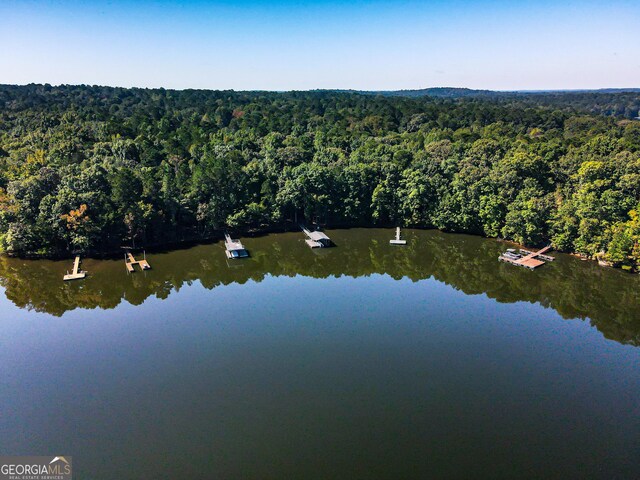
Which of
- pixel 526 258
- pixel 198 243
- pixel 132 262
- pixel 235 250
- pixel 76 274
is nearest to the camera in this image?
pixel 76 274

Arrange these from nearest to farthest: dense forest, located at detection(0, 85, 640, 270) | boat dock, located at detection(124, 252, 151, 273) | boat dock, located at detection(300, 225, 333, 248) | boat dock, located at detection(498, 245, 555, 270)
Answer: boat dock, located at detection(124, 252, 151, 273)
dense forest, located at detection(0, 85, 640, 270)
boat dock, located at detection(498, 245, 555, 270)
boat dock, located at detection(300, 225, 333, 248)

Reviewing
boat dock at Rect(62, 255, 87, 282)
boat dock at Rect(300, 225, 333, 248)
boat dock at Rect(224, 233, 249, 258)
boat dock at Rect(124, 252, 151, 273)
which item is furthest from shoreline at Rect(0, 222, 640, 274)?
boat dock at Rect(300, 225, 333, 248)

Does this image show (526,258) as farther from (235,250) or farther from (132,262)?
Answer: (132,262)

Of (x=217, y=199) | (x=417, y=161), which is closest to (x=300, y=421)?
(x=217, y=199)

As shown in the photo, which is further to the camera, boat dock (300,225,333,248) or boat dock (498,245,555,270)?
boat dock (300,225,333,248)

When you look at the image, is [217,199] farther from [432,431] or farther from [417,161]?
[432,431]

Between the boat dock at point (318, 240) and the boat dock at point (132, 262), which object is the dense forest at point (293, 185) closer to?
the boat dock at point (132, 262)

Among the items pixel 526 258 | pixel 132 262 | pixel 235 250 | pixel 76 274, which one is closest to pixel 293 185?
pixel 235 250

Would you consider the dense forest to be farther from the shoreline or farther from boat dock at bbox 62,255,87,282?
boat dock at bbox 62,255,87,282
